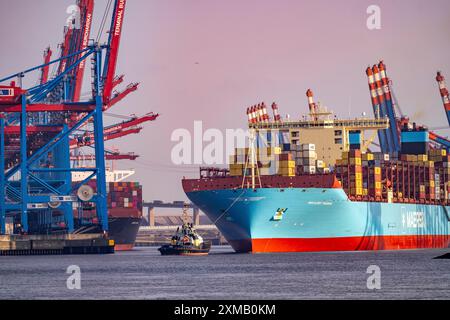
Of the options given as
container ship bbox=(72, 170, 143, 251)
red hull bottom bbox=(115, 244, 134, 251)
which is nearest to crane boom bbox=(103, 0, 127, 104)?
container ship bbox=(72, 170, 143, 251)

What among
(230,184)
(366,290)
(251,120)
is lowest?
(366,290)

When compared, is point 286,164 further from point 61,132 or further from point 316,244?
point 61,132

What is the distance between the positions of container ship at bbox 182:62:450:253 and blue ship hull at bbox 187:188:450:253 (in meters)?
0.08

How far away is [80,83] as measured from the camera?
150375 millimetres

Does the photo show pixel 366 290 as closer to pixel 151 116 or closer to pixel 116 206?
pixel 151 116

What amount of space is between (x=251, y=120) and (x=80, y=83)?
32.0 meters

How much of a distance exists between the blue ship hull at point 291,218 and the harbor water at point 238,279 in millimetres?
6699

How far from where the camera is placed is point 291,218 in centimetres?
9775

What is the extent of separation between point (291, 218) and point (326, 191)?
3739mm

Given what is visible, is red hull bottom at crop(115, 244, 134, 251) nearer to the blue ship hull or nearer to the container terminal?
the container terminal

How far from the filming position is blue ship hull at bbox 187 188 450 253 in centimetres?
9688

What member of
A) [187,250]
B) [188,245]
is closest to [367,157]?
[188,245]

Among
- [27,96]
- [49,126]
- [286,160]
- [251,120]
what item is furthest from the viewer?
[251,120]

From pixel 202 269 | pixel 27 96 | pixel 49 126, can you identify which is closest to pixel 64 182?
pixel 49 126
